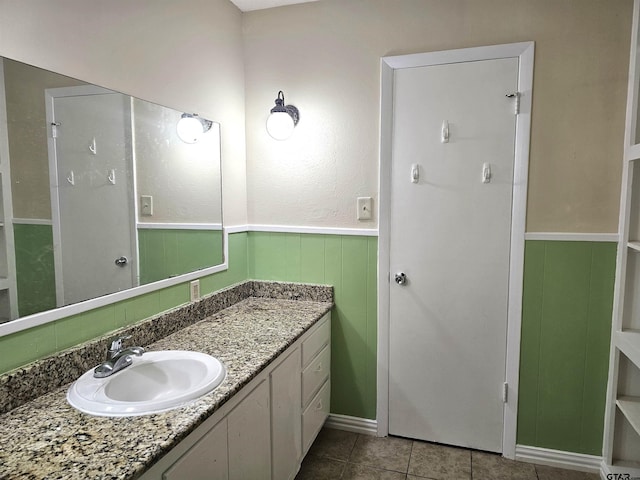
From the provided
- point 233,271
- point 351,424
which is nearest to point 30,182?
point 233,271

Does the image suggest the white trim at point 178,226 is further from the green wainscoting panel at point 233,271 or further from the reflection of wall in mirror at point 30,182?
the reflection of wall in mirror at point 30,182

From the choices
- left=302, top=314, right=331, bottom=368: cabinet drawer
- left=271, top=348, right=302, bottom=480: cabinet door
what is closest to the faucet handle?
left=271, top=348, right=302, bottom=480: cabinet door

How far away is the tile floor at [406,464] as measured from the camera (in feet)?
7.03

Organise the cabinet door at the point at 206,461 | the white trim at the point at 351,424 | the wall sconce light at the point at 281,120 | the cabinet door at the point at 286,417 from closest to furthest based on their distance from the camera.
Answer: the cabinet door at the point at 206,461 → the cabinet door at the point at 286,417 → the wall sconce light at the point at 281,120 → the white trim at the point at 351,424

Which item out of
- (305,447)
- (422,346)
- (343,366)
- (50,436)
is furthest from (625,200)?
(50,436)

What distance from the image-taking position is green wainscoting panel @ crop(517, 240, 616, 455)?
210 centimetres

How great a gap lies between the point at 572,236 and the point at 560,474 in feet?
4.05

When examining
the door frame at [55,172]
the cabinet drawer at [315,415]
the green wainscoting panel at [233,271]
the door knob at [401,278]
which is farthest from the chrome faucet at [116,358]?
the door knob at [401,278]

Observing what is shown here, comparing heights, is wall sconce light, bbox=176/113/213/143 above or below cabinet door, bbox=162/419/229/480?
above

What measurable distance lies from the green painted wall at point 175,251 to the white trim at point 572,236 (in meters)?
1.66

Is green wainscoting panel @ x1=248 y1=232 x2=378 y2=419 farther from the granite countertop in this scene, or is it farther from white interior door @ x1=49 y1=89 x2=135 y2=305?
white interior door @ x1=49 y1=89 x2=135 y2=305

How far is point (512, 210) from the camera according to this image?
2.16 meters

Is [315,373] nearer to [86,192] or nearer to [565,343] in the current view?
[565,343]

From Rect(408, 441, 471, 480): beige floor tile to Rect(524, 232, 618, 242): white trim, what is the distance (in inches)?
49.3
